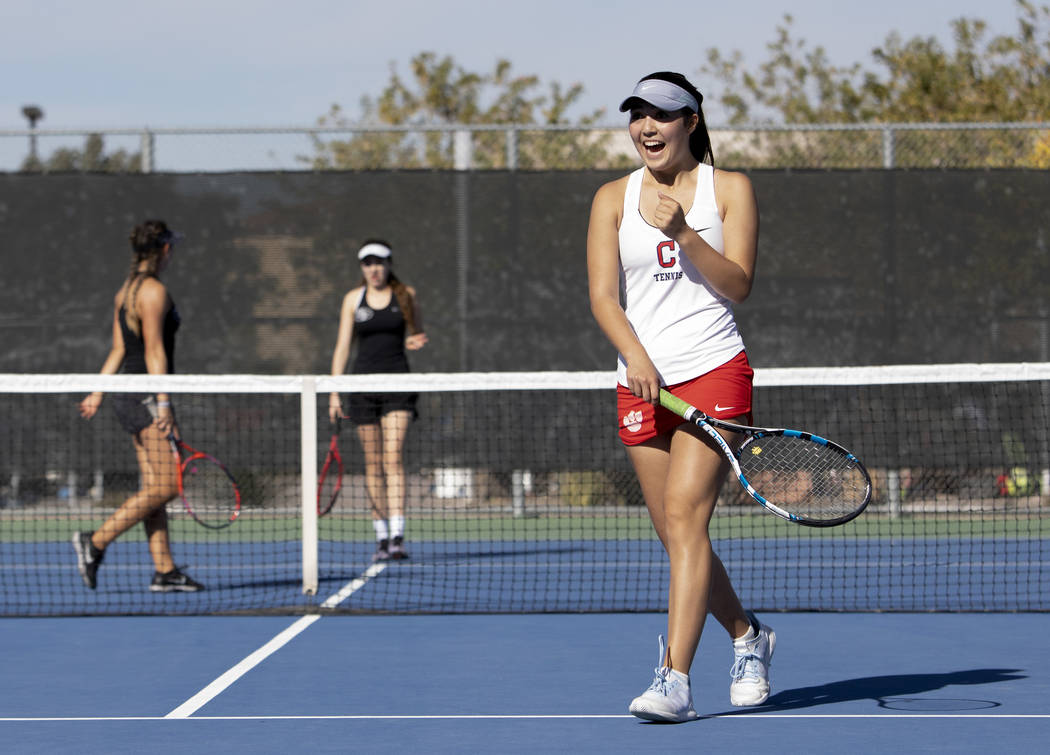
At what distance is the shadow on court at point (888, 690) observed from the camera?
4.38 meters

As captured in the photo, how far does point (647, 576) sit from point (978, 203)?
14.5 feet

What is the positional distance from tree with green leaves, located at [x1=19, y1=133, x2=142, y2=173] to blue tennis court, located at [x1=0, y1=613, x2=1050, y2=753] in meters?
5.09

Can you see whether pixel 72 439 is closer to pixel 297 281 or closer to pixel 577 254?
pixel 297 281

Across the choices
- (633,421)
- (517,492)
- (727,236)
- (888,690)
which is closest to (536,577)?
(517,492)

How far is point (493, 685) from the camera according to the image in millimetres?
4801

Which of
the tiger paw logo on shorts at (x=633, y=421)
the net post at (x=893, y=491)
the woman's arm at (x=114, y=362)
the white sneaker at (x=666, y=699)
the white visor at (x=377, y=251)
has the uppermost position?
the white visor at (x=377, y=251)

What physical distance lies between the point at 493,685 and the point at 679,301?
54.8 inches

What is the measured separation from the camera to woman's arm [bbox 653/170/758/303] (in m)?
3.85

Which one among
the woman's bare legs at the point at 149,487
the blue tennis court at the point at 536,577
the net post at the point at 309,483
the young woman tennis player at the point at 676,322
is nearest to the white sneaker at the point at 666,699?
the young woman tennis player at the point at 676,322

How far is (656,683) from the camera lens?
4031 mm

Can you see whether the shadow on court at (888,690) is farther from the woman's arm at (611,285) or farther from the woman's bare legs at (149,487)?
the woman's bare legs at (149,487)

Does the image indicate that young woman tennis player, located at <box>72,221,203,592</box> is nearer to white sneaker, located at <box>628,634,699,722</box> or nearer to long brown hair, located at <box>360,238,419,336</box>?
long brown hair, located at <box>360,238,419,336</box>

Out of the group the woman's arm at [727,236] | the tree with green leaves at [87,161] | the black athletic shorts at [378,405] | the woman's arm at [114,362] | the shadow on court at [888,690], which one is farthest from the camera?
the tree with green leaves at [87,161]

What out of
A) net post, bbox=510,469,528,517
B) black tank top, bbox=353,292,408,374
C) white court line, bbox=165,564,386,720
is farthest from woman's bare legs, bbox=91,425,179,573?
net post, bbox=510,469,528,517
